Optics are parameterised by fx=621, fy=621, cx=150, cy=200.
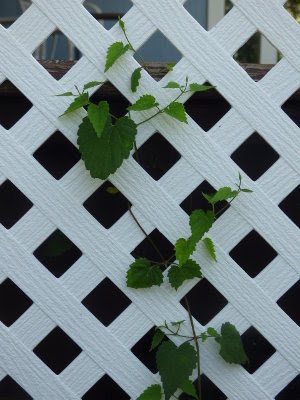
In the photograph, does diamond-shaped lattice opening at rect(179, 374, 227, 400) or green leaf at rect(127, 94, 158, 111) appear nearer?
green leaf at rect(127, 94, 158, 111)

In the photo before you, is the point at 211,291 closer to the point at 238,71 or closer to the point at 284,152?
the point at 284,152

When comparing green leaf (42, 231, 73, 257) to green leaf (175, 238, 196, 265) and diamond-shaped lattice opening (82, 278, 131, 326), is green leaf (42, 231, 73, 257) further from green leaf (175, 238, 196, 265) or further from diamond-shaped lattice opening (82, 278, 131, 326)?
green leaf (175, 238, 196, 265)

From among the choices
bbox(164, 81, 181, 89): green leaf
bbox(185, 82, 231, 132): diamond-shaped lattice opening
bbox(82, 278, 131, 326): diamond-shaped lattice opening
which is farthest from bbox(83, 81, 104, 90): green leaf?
bbox(82, 278, 131, 326): diamond-shaped lattice opening

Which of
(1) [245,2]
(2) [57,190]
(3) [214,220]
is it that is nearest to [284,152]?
(3) [214,220]

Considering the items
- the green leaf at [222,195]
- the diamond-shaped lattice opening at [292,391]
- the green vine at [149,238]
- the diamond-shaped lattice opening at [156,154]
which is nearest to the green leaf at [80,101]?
the green vine at [149,238]

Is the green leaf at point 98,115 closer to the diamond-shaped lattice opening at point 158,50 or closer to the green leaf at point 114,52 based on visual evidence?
the green leaf at point 114,52

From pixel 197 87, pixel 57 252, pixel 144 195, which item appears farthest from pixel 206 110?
pixel 57 252
